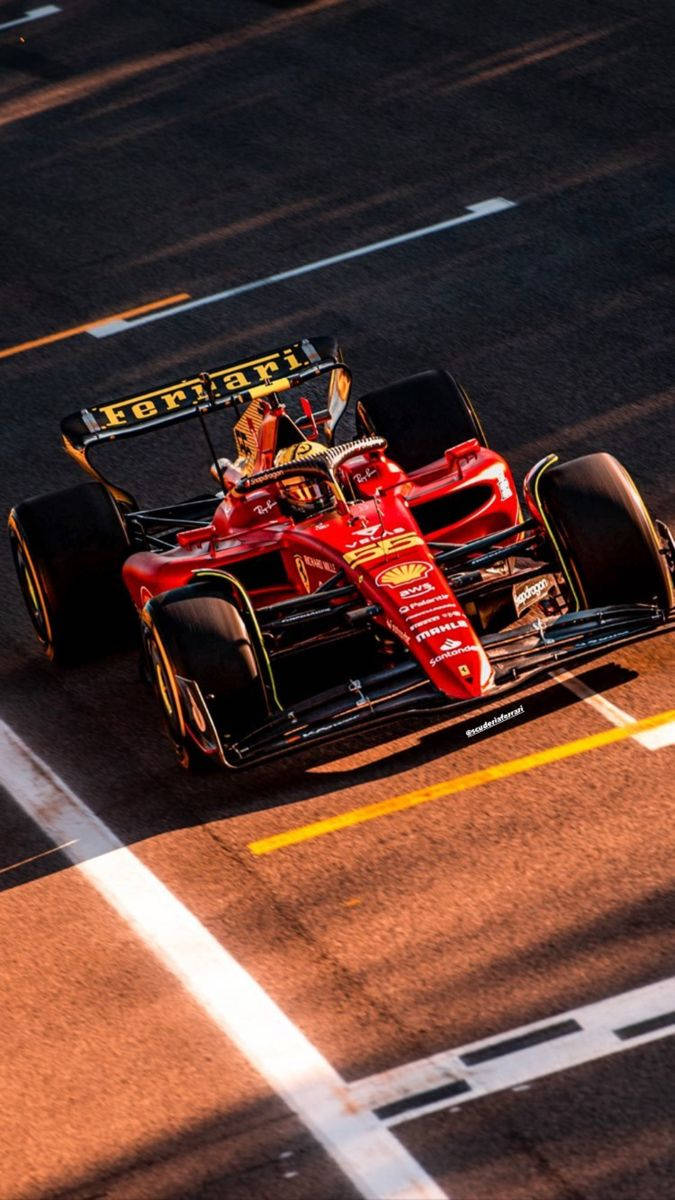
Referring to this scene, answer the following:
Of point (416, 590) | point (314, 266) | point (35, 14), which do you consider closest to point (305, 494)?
point (416, 590)

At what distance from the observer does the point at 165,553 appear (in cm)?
1026

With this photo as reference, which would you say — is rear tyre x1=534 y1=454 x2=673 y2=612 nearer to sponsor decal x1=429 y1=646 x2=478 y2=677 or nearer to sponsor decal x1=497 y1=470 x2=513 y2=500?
sponsor decal x1=497 y1=470 x2=513 y2=500

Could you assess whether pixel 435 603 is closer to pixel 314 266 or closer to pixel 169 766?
pixel 169 766

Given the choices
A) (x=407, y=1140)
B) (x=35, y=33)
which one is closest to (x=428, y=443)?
(x=407, y=1140)

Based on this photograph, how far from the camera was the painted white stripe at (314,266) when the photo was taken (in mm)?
15242

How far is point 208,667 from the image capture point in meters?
9.08

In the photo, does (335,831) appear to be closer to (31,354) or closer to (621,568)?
(621,568)

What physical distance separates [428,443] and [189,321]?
458cm

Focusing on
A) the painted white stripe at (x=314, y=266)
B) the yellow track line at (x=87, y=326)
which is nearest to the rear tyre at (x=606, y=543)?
the painted white stripe at (x=314, y=266)

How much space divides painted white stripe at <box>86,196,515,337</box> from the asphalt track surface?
0.13 m

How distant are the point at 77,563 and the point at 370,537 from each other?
162cm

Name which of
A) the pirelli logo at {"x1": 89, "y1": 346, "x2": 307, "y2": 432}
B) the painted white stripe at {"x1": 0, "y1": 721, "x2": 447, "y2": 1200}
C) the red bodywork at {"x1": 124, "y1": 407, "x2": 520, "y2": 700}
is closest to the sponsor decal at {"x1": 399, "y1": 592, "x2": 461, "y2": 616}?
the red bodywork at {"x1": 124, "y1": 407, "x2": 520, "y2": 700}

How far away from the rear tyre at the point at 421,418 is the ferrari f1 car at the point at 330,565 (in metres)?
0.01

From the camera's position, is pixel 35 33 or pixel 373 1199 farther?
pixel 35 33
